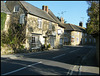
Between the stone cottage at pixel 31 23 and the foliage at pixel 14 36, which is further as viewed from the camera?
the stone cottage at pixel 31 23

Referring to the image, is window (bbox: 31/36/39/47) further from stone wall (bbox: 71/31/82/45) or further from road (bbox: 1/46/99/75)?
stone wall (bbox: 71/31/82/45)

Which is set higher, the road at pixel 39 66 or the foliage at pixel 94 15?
the foliage at pixel 94 15

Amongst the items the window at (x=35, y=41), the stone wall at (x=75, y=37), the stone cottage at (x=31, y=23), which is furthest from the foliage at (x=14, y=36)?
the stone wall at (x=75, y=37)

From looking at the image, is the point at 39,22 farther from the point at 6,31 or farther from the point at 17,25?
the point at 6,31

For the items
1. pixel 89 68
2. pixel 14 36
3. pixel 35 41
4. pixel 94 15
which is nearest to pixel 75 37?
pixel 35 41

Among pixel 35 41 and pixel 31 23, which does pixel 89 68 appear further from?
pixel 31 23

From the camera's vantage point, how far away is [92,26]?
7.61 meters

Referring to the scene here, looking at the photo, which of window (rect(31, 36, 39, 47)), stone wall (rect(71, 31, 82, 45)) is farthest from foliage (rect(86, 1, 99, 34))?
stone wall (rect(71, 31, 82, 45))

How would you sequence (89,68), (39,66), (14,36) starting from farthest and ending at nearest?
1. (14,36)
2. (39,66)
3. (89,68)

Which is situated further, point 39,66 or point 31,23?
point 31,23

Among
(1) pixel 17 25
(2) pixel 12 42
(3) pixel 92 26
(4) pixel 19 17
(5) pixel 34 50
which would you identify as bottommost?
(5) pixel 34 50

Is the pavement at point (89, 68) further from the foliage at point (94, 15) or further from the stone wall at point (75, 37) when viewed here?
the stone wall at point (75, 37)

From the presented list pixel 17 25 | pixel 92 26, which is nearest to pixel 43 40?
pixel 17 25

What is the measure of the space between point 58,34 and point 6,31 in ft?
44.7
